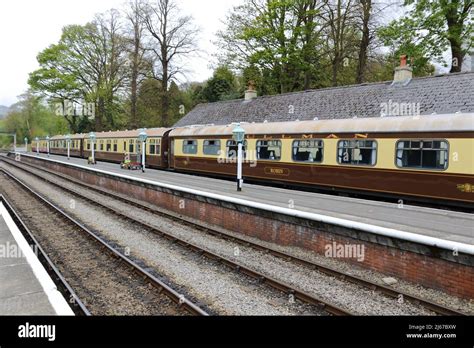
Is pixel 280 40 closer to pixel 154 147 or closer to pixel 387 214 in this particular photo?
pixel 154 147

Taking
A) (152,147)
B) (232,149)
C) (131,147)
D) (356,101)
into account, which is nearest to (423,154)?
(232,149)

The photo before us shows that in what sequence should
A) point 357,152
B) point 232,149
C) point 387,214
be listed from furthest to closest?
point 232,149, point 357,152, point 387,214

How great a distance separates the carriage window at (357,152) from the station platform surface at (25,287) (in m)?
11.5

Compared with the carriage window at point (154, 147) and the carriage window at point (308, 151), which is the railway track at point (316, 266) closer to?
the carriage window at point (308, 151)

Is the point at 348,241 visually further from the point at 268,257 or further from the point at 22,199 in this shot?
the point at 22,199

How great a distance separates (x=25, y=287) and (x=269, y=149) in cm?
1357

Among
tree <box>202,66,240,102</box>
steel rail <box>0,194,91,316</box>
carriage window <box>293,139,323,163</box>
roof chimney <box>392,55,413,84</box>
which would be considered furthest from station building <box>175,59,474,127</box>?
steel rail <box>0,194,91,316</box>

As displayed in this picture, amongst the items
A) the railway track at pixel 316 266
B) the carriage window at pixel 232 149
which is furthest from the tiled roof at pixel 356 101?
the railway track at pixel 316 266

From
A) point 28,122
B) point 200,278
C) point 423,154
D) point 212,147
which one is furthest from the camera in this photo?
point 28,122

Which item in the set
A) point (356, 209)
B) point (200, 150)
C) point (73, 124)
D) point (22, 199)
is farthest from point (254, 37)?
point (73, 124)

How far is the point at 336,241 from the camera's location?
8938 millimetres

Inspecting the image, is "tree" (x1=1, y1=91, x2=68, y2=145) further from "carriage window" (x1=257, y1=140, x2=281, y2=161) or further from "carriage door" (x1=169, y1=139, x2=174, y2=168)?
"carriage window" (x1=257, y1=140, x2=281, y2=161)

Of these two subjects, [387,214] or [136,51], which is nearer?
[387,214]

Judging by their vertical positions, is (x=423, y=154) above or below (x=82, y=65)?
below
